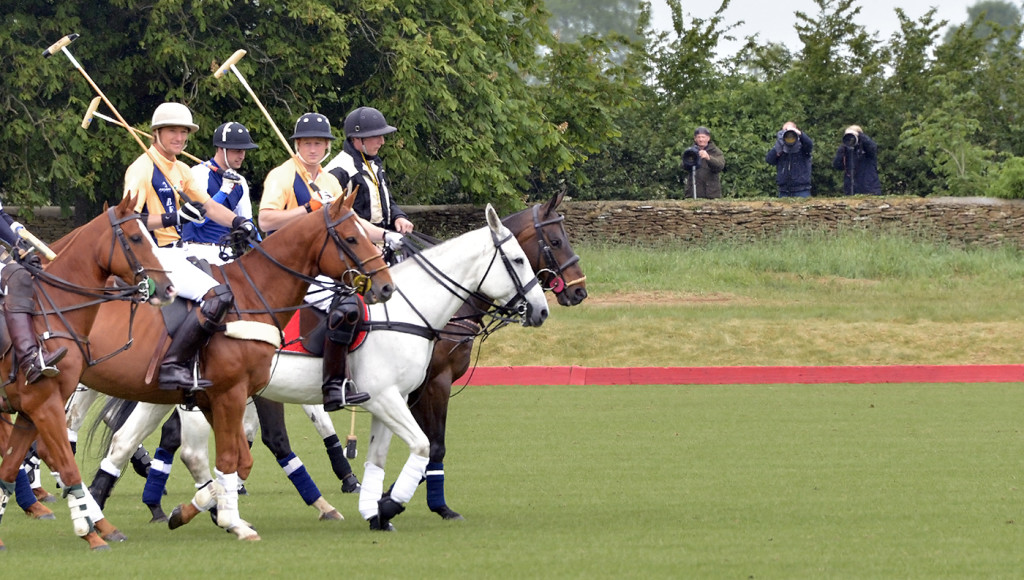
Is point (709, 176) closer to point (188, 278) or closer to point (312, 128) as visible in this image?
point (312, 128)

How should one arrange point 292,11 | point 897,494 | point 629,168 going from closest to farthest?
1. point 897,494
2. point 292,11
3. point 629,168

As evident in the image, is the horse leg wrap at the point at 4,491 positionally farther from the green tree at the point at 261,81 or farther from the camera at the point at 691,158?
the camera at the point at 691,158

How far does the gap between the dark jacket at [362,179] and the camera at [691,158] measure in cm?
1403

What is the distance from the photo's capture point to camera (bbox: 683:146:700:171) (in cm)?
2245

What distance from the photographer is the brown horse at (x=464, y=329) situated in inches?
323

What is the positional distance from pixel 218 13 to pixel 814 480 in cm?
1361

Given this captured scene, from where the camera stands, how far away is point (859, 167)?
23609 millimetres

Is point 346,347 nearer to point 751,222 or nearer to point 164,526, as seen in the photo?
point 164,526

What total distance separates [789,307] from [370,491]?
11554 mm

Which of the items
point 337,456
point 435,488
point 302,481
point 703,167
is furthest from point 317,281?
point 703,167

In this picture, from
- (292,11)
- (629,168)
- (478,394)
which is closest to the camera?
(478,394)

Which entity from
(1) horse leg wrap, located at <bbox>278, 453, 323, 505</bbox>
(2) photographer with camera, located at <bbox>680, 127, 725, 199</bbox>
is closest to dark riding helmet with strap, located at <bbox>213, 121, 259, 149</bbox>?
(1) horse leg wrap, located at <bbox>278, 453, 323, 505</bbox>

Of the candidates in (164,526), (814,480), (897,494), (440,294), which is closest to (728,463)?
(814,480)

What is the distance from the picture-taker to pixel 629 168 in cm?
2602
